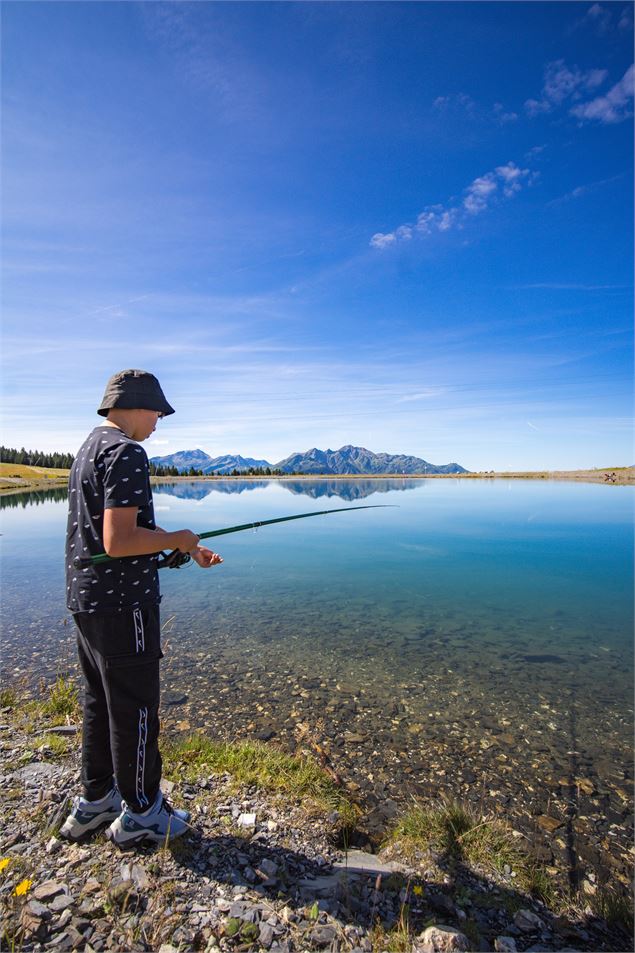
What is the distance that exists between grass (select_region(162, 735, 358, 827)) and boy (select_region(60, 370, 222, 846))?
1.51 m

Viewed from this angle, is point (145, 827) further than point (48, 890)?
Yes

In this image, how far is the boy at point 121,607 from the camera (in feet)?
13.4

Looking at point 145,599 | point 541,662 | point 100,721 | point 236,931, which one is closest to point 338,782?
point 236,931

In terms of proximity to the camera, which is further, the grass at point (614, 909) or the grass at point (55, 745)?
the grass at point (55, 745)

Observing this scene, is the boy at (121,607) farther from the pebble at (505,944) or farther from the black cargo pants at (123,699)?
the pebble at (505,944)

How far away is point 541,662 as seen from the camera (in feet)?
39.5

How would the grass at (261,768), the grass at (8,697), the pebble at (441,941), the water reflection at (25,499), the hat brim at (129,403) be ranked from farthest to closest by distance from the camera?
1. the water reflection at (25,499)
2. the grass at (8,697)
3. the grass at (261,768)
4. the hat brim at (129,403)
5. the pebble at (441,941)

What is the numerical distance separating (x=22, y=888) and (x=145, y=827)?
1038 mm

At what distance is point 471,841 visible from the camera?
5289mm

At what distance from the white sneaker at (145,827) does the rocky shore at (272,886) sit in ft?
0.35

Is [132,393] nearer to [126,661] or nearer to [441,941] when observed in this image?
[126,661]

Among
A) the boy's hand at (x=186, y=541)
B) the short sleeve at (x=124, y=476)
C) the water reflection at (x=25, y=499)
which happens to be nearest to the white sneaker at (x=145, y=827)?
the boy's hand at (x=186, y=541)

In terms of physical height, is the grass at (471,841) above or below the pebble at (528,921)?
below

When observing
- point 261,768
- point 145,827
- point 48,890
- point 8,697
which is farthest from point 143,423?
point 8,697
